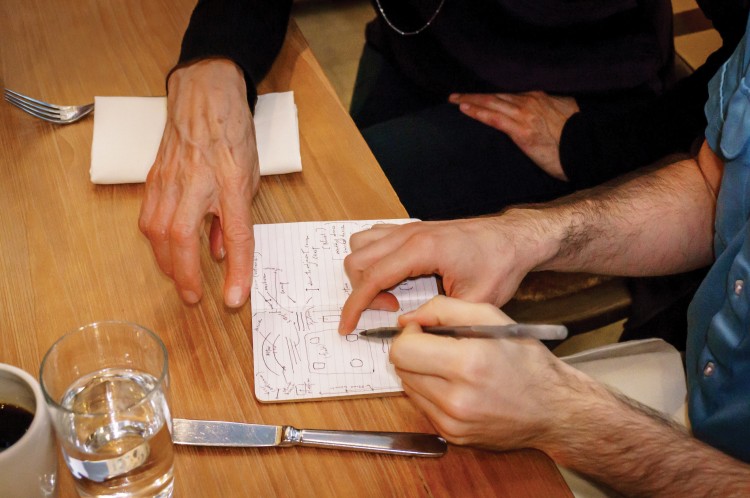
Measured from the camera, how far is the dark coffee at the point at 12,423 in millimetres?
618

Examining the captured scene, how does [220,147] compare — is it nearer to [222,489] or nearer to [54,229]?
[54,229]

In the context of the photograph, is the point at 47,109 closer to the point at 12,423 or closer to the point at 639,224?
the point at 12,423

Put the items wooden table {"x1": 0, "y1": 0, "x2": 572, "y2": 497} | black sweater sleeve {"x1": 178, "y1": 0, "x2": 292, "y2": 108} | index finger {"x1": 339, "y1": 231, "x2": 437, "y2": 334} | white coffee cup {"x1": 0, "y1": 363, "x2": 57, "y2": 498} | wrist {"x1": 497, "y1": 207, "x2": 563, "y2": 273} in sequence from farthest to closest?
1. black sweater sleeve {"x1": 178, "y1": 0, "x2": 292, "y2": 108}
2. wrist {"x1": 497, "y1": 207, "x2": 563, "y2": 273}
3. index finger {"x1": 339, "y1": 231, "x2": 437, "y2": 334}
4. wooden table {"x1": 0, "y1": 0, "x2": 572, "y2": 497}
5. white coffee cup {"x1": 0, "y1": 363, "x2": 57, "y2": 498}

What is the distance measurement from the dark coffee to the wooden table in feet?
0.36

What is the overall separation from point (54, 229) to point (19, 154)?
0.53 feet

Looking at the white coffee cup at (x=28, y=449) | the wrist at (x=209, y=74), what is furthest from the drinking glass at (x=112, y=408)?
the wrist at (x=209, y=74)

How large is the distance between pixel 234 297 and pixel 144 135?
0.33m

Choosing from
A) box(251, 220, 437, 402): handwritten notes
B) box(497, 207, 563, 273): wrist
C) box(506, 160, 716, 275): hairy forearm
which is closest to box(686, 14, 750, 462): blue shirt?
box(506, 160, 716, 275): hairy forearm

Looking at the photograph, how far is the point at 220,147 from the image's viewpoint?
3.23ft

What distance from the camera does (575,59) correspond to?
4.52 ft

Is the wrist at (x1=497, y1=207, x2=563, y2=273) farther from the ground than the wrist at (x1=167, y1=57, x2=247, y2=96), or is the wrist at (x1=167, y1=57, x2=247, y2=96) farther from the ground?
the wrist at (x1=167, y1=57, x2=247, y2=96)

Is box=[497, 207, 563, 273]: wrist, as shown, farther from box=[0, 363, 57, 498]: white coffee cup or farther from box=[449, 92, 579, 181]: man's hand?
box=[0, 363, 57, 498]: white coffee cup

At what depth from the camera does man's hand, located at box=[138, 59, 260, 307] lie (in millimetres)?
880

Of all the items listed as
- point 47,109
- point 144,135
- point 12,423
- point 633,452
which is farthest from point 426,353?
point 47,109
